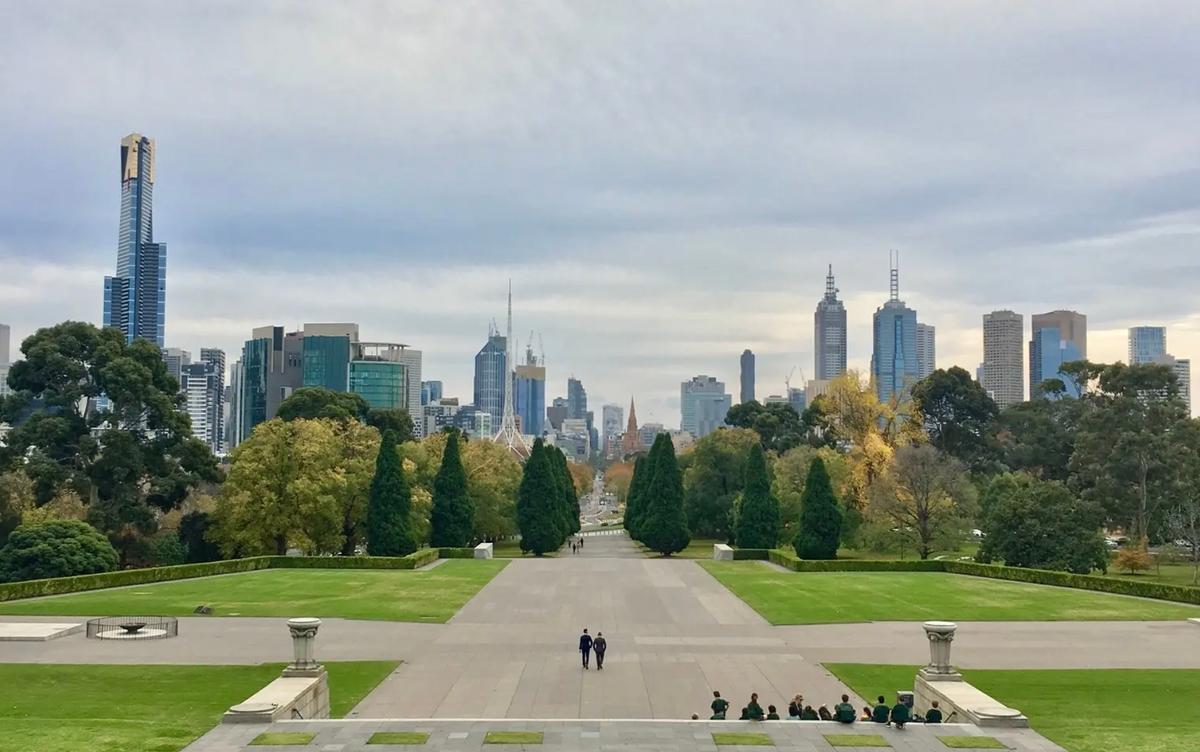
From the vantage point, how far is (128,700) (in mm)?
24672

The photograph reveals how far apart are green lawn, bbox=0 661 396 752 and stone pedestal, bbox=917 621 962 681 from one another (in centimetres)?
1424

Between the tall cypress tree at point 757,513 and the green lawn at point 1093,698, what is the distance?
40.5 metres

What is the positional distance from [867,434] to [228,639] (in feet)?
178

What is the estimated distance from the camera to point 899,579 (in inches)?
2131

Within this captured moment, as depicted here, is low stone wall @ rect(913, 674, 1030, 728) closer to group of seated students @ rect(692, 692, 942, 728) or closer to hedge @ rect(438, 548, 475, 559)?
group of seated students @ rect(692, 692, 942, 728)

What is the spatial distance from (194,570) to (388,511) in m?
13.3

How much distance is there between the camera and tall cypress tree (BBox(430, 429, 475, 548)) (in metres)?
70.9

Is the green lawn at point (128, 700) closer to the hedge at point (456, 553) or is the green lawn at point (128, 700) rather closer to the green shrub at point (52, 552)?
the green shrub at point (52, 552)

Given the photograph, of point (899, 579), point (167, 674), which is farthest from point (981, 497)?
point (167, 674)

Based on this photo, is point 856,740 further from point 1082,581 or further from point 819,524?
point 819,524

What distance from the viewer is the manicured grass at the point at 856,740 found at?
66.1 ft

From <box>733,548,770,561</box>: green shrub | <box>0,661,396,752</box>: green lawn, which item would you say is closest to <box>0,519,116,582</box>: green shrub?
<box>0,661,396,752</box>: green lawn

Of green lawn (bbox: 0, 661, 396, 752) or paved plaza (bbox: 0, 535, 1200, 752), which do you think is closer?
green lawn (bbox: 0, 661, 396, 752)

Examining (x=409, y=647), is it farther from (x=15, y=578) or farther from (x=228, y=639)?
(x=15, y=578)
